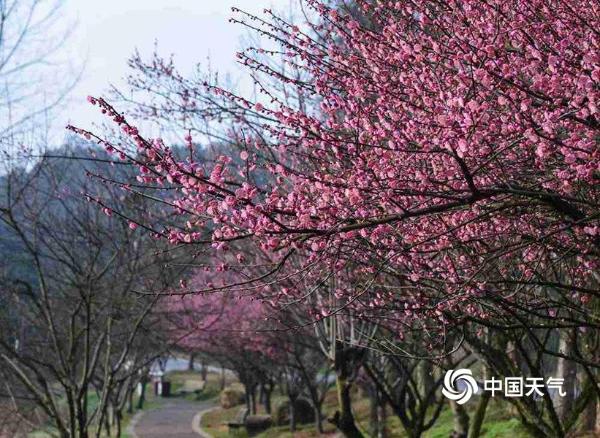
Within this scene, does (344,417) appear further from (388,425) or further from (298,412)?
(298,412)

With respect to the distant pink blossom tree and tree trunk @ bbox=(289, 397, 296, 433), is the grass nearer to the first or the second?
tree trunk @ bbox=(289, 397, 296, 433)

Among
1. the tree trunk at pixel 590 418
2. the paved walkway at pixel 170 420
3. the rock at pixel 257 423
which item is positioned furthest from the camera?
the paved walkway at pixel 170 420

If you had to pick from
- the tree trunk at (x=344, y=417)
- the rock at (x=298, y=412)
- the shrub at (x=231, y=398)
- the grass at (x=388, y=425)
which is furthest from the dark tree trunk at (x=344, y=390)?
the shrub at (x=231, y=398)

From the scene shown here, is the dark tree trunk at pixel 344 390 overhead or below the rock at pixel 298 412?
overhead

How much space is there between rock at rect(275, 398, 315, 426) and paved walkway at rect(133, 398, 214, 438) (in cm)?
339

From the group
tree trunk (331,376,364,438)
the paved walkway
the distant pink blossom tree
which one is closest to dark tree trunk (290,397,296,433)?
the paved walkway

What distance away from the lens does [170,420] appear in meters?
35.1

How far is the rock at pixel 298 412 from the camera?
29.0 meters

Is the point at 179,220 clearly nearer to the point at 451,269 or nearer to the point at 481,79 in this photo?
the point at 451,269

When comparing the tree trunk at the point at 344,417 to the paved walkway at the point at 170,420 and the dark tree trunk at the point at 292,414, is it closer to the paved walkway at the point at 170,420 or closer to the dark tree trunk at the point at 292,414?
the dark tree trunk at the point at 292,414

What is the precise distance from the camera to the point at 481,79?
3.44m

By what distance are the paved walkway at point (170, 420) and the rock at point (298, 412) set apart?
339cm

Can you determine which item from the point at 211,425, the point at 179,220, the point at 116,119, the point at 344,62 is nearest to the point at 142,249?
the point at 179,220

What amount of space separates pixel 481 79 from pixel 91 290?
25.2 ft
